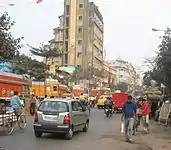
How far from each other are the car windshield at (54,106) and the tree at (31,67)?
3702 cm

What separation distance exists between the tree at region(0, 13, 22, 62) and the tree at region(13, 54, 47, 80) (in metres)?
34.2

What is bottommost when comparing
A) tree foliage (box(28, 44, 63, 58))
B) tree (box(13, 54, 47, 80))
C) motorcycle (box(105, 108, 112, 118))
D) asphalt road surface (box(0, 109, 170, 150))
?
asphalt road surface (box(0, 109, 170, 150))

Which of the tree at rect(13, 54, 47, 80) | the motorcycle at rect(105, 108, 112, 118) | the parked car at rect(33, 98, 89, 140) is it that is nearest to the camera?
the parked car at rect(33, 98, 89, 140)

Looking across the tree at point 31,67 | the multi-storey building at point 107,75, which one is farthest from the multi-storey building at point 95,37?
the tree at point 31,67

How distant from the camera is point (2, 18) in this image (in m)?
19.7

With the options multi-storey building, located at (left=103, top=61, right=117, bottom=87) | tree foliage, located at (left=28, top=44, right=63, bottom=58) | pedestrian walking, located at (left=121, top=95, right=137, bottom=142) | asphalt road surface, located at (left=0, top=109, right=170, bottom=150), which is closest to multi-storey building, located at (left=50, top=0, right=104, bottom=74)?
multi-storey building, located at (left=103, top=61, right=117, bottom=87)

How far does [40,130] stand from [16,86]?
1844 cm

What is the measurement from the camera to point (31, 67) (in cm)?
5747

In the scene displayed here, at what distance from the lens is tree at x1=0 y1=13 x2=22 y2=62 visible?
19266 mm

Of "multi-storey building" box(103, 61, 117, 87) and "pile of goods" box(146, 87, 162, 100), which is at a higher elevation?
"multi-storey building" box(103, 61, 117, 87)

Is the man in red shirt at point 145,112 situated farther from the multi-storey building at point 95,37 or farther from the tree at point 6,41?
the multi-storey building at point 95,37

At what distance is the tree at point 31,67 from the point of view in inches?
2169

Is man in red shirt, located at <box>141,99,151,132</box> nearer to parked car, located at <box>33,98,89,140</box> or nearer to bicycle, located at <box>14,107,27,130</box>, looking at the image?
parked car, located at <box>33,98,89,140</box>

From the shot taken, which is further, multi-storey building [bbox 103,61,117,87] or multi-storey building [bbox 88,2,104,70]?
multi-storey building [bbox 103,61,117,87]
